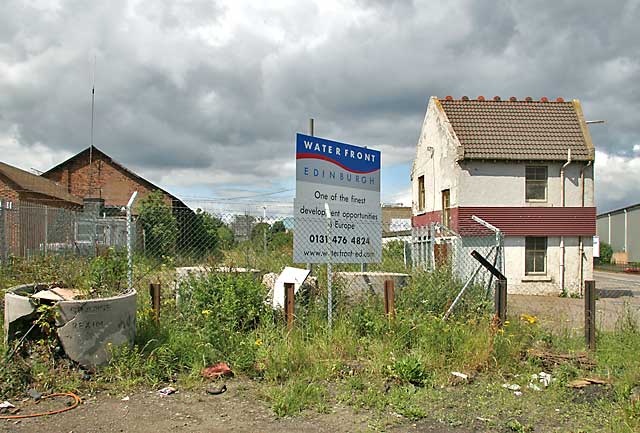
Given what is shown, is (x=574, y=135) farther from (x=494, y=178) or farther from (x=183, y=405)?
(x=183, y=405)

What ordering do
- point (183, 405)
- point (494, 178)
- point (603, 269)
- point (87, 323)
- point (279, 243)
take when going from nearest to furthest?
point (183, 405) < point (87, 323) < point (279, 243) < point (494, 178) < point (603, 269)

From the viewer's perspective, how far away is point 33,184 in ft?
103

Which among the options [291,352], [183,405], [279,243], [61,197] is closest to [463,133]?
[279,243]

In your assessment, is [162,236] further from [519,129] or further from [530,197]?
[519,129]

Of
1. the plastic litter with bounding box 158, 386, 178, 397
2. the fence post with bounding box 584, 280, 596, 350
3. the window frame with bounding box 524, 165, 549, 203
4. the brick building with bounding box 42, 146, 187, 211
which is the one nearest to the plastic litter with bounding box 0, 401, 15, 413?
the plastic litter with bounding box 158, 386, 178, 397

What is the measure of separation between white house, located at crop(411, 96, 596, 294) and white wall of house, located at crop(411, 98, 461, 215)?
74mm

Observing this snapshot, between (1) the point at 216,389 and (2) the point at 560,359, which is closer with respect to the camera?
(1) the point at 216,389

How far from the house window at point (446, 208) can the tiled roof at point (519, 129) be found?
6.75 feet

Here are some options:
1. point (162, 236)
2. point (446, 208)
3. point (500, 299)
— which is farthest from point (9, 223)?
point (446, 208)

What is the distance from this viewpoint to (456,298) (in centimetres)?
827

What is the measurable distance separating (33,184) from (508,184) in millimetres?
25373

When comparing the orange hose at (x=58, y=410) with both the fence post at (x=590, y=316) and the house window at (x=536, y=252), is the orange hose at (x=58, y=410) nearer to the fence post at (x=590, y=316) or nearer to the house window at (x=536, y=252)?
the fence post at (x=590, y=316)

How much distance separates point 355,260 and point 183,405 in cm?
382

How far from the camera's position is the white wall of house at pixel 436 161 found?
20.3 metres
